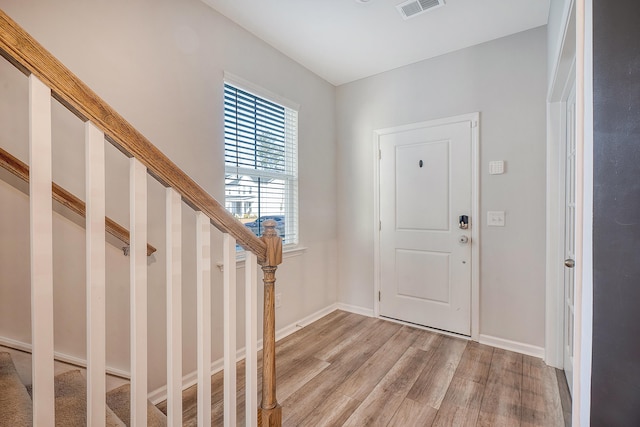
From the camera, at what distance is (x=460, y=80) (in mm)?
2730

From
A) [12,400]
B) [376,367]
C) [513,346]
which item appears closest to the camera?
[12,400]

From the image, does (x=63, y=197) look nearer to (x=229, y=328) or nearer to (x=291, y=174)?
(x=229, y=328)

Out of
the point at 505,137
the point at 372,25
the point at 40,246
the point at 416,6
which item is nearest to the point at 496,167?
the point at 505,137

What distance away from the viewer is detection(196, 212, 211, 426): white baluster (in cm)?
103

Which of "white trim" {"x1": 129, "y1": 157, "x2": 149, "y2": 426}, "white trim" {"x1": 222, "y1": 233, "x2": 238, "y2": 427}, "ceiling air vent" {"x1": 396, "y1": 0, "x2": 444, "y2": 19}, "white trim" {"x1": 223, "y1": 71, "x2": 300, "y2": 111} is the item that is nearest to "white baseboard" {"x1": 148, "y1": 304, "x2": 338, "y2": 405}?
"white trim" {"x1": 222, "y1": 233, "x2": 238, "y2": 427}

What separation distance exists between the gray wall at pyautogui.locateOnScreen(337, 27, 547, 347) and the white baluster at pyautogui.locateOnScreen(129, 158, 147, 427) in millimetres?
2633

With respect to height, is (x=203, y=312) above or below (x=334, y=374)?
above

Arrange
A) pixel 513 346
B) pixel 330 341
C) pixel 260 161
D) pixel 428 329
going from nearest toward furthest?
1. pixel 513 346
2. pixel 260 161
3. pixel 330 341
4. pixel 428 329

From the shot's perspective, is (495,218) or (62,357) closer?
(62,357)

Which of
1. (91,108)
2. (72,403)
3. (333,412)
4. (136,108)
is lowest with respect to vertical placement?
(333,412)

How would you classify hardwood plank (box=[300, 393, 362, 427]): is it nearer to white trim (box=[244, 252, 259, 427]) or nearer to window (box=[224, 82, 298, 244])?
white trim (box=[244, 252, 259, 427])

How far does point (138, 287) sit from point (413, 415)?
1692mm

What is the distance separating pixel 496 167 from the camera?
2.54 metres

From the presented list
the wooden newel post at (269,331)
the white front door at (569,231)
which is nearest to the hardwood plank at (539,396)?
the white front door at (569,231)
